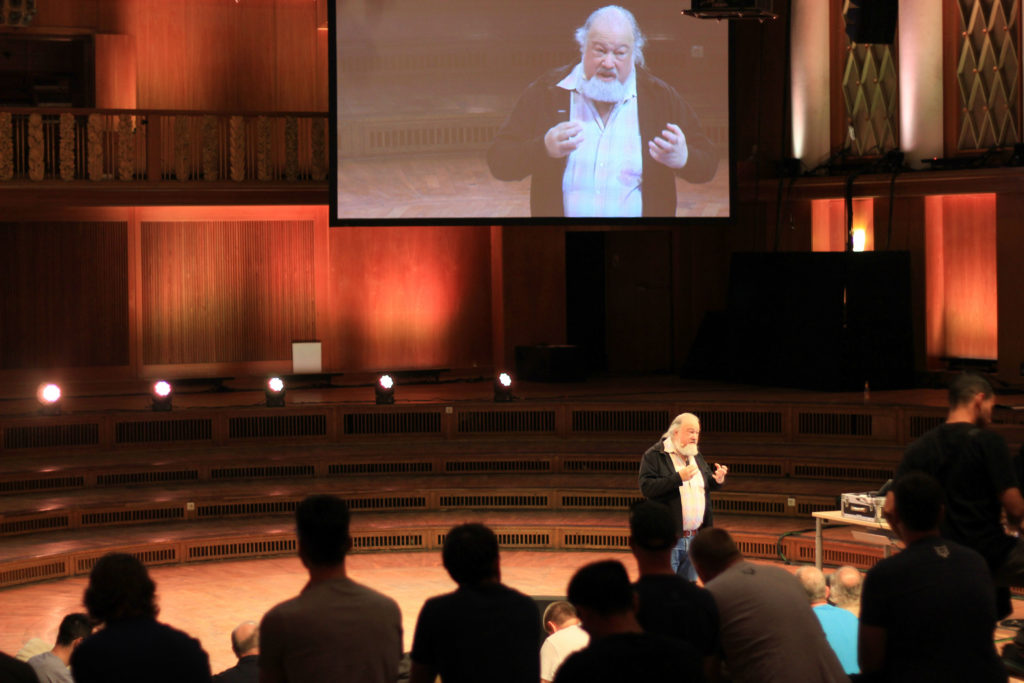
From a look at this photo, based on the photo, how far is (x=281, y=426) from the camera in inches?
378

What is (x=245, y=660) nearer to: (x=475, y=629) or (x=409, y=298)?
(x=475, y=629)

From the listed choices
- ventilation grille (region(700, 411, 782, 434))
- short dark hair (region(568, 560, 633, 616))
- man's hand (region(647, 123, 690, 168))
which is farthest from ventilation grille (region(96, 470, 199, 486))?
short dark hair (region(568, 560, 633, 616))

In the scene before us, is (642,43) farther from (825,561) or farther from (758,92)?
(825,561)

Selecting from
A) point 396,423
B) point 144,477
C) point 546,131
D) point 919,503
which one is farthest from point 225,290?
point 919,503

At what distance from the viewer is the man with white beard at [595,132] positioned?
9.88 meters

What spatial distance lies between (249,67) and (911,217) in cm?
588

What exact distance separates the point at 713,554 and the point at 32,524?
608 cm

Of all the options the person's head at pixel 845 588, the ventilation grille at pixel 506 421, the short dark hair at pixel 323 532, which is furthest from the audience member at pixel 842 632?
the ventilation grille at pixel 506 421

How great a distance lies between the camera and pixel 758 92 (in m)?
11.6

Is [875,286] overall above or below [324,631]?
above

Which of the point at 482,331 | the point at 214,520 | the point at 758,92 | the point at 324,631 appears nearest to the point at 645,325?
the point at 482,331

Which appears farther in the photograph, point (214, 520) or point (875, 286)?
point (875, 286)

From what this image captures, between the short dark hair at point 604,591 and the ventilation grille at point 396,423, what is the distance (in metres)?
7.16

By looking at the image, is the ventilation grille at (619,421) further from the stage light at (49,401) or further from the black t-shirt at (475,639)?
the black t-shirt at (475,639)
